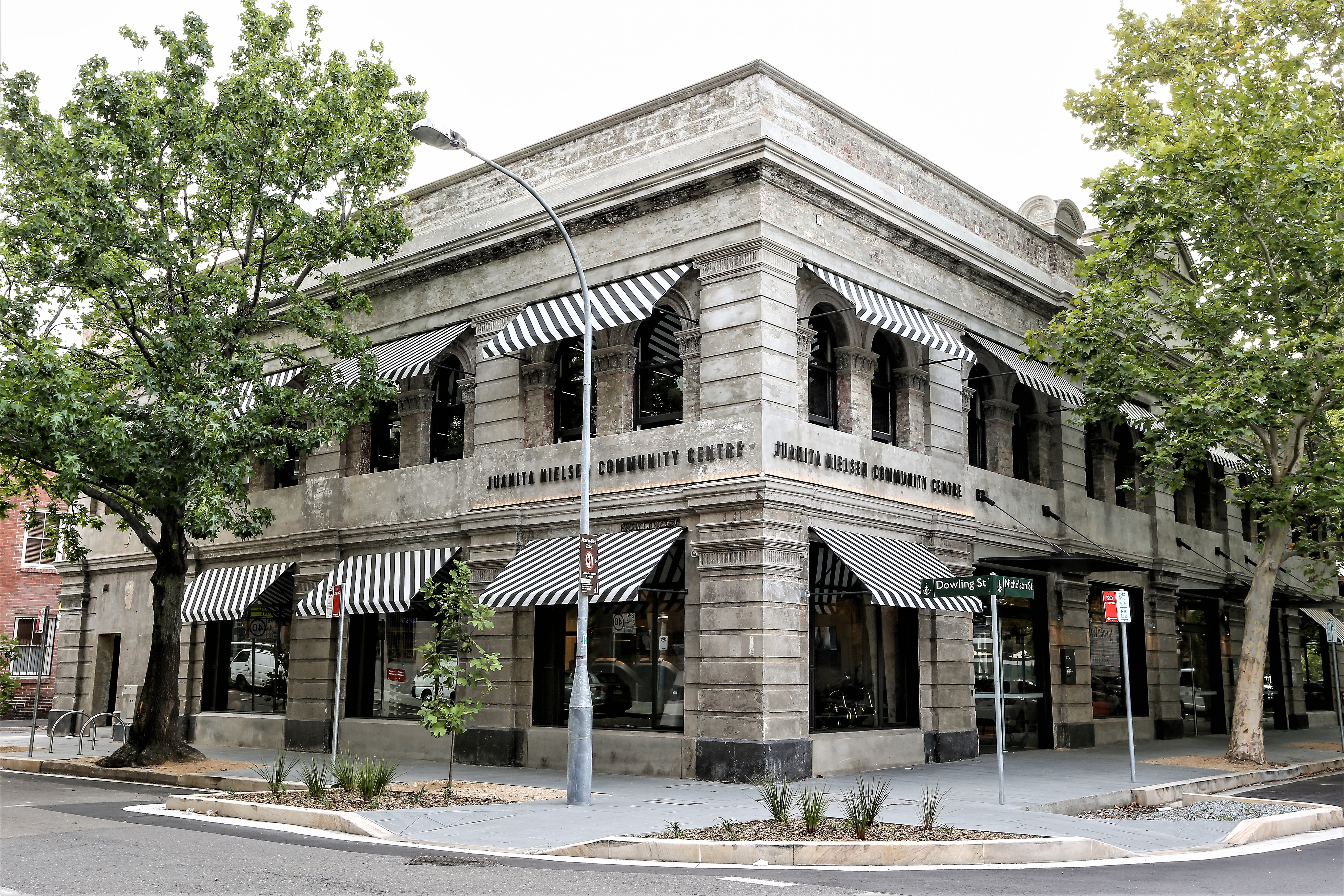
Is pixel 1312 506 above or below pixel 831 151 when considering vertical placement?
below

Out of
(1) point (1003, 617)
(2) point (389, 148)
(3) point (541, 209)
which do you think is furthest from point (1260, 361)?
(2) point (389, 148)

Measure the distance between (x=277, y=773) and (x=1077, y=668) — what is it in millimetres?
17025

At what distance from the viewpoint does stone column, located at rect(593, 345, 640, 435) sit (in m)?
20.0

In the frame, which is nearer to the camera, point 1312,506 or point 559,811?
point 559,811

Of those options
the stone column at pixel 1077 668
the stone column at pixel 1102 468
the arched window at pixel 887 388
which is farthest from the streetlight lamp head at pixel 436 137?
the stone column at pixel 1102 468

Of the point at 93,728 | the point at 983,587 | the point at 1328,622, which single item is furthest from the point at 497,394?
the point at 1328,622

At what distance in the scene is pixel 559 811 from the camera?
547 inches

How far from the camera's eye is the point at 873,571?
17953 mm

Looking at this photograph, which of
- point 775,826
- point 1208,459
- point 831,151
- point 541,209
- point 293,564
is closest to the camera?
point 775,826

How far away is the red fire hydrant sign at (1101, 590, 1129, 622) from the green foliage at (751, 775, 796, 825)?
6014 mm

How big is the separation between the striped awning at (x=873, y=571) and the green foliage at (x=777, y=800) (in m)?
3.43

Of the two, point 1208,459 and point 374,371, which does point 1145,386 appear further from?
point 374,371

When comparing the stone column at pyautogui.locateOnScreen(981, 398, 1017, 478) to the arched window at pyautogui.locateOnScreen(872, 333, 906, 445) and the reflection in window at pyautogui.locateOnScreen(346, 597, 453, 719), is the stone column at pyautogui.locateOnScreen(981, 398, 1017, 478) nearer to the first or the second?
the arched window at pyautogui.locateOnScreen(872, 333, 906, 445)

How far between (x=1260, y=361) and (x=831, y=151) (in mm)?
8748
